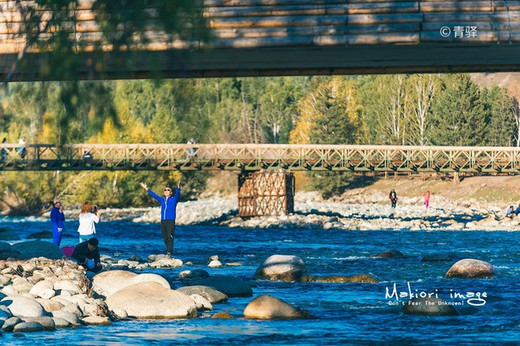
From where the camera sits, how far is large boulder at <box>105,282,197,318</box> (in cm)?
1342

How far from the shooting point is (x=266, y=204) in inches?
1980

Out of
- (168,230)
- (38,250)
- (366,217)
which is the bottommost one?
(366,217)

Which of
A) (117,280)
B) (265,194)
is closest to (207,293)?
(117,280)

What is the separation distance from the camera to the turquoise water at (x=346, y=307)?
38.8 ft

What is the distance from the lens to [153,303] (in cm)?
1352

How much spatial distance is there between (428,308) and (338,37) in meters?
3.71

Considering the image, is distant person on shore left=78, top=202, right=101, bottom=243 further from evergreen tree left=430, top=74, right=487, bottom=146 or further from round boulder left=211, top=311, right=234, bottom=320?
evergreen tree left=430, top=74, right=487, bottom=146

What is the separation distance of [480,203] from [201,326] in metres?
53.0

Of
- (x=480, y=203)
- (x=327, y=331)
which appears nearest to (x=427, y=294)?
(x=327, y=331)

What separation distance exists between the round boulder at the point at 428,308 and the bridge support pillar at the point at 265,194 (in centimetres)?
3570

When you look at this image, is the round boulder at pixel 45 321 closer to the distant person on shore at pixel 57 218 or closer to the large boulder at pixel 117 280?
A: the large boulder at pixel 117 280

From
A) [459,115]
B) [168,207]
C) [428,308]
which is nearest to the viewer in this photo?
[428,308]

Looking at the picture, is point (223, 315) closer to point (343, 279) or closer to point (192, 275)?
point (192, 275)

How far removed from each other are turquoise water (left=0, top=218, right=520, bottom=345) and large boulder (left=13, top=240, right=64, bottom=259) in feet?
6.66
